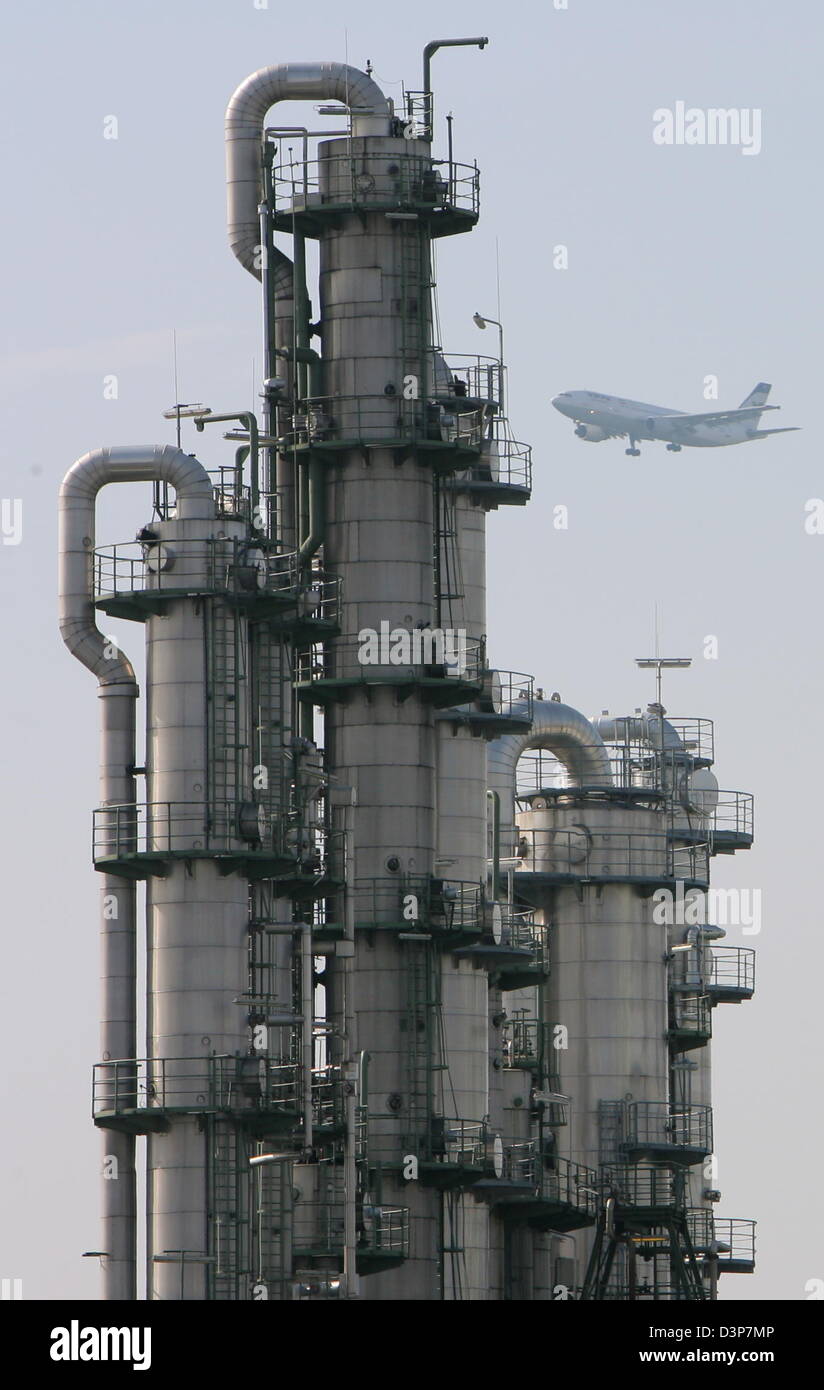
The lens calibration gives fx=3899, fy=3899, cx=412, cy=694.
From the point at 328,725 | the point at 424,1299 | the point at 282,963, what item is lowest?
the point at 424,1299

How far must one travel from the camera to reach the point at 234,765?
7812 cm

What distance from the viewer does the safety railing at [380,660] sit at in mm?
87500

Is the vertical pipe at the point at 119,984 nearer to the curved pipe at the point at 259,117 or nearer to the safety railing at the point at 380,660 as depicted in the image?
the safety railing at the point at 380,660

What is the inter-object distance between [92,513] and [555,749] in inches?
1074

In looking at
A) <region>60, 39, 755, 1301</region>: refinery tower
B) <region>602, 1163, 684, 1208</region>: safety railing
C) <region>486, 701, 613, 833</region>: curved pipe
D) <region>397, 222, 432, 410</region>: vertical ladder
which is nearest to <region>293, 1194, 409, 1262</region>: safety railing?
<region>60, 39, 755, 1301</region>: refinery tower

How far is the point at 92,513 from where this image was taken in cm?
7988

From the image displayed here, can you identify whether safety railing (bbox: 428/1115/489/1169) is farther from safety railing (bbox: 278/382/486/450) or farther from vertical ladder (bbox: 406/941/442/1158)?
safety railing (bbox: 278/382/486/450)

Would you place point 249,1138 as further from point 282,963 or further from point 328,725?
point 328,725

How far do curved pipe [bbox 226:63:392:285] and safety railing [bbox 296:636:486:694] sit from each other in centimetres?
849

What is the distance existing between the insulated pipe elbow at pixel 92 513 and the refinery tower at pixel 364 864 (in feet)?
0.24

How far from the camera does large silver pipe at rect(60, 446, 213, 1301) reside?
7719cm
